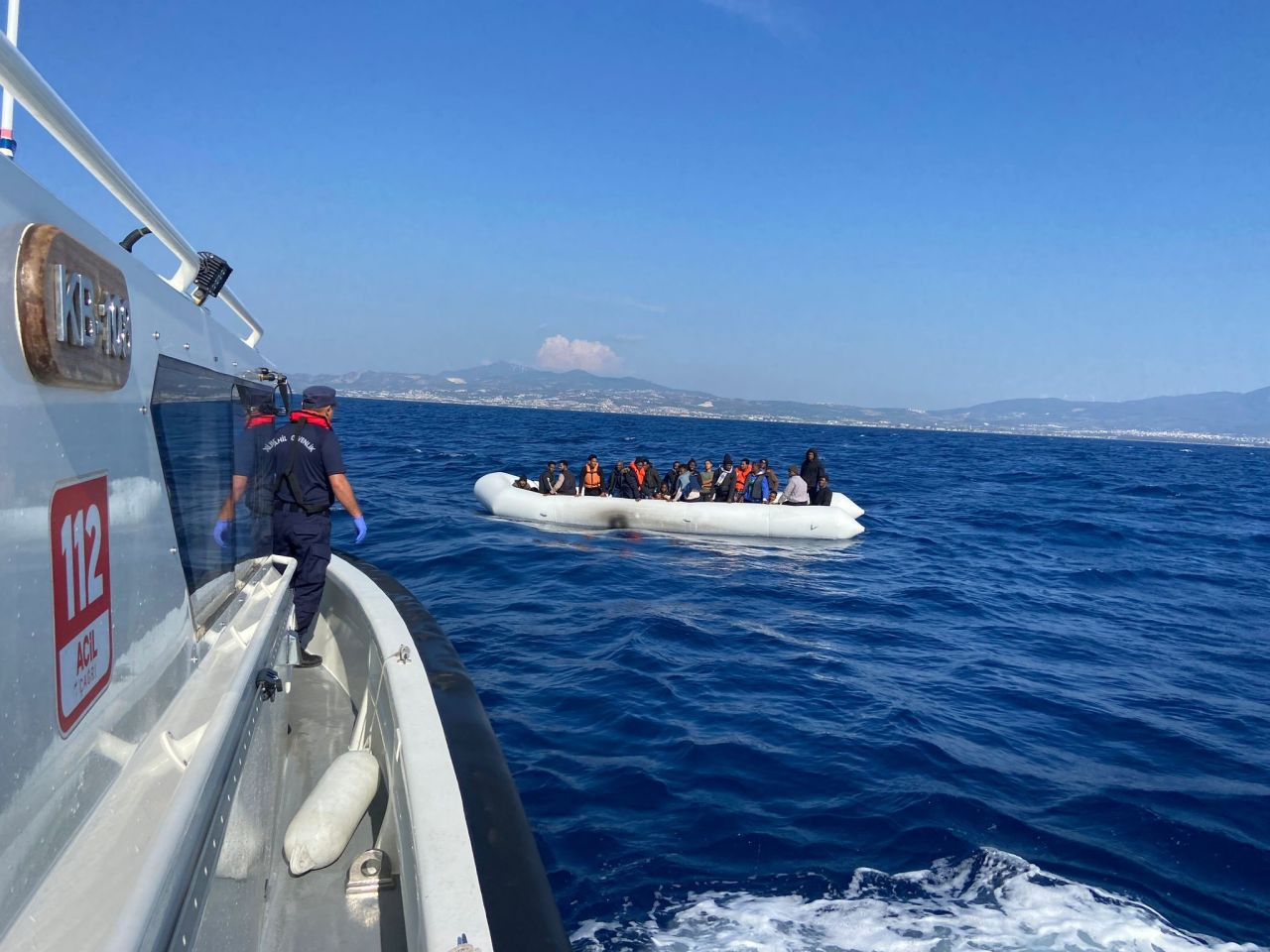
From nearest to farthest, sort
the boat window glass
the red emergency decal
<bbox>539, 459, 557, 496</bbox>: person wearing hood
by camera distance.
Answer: the red emergency decal → the boat window glass → <bbox>539, 459, 557, 496</bbox>: person wearing hood

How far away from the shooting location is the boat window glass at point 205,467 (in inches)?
105

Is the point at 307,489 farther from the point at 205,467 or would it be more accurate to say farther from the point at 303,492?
the point at 205,467

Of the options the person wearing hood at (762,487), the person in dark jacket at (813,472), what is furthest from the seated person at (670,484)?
the person in dark jacket at (813,472)

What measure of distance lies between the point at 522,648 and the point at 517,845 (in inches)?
226

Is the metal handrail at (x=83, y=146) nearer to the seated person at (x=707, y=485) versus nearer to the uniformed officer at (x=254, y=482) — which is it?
the uniformed officer at (x=254, y=482)

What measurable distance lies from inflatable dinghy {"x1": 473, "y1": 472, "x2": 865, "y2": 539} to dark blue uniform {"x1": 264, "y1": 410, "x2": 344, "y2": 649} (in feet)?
40.4

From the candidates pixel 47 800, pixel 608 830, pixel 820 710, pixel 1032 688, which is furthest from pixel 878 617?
pixel 47 800

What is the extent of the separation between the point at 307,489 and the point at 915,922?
13.9 ft

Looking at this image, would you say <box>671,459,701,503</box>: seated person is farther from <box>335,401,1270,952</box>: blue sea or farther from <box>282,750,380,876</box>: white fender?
<box>282,750,380,876</box>: white fender

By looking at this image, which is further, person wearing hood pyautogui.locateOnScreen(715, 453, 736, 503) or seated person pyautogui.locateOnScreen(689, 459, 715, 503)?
seated person pyautogui.locateOnScreen(689, 459, 715, 503)

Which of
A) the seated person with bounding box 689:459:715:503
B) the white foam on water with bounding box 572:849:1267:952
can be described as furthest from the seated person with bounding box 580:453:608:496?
the white foam on water with bounding box 572:849:1267:952

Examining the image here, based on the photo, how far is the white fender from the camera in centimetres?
328

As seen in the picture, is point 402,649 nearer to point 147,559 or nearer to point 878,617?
point 147,559

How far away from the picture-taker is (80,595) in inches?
70.2
